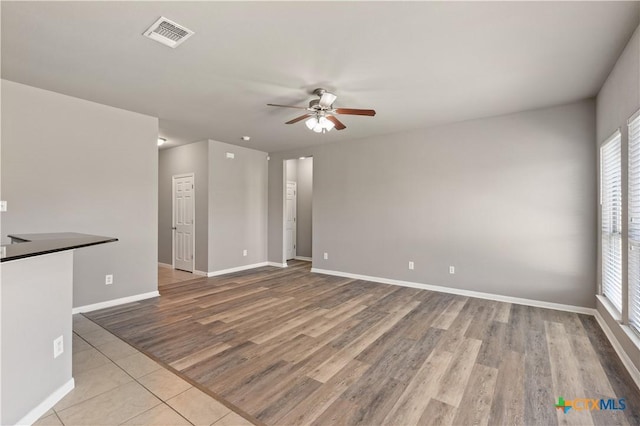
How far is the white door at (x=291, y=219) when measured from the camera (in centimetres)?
778

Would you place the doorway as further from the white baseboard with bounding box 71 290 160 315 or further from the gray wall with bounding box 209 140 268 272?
the white baseboard with bounding box 71 290 160 315

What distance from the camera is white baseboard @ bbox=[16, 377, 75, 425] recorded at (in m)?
1.73

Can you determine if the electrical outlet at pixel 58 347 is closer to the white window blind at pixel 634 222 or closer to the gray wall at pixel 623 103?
the gray wall at pixel 623 103

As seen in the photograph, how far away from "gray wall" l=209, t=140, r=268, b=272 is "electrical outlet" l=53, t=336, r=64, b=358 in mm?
3745

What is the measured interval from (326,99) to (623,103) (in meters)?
2.70

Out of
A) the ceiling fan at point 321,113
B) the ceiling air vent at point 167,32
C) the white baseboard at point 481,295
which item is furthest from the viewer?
the white baseboard at point 481,295

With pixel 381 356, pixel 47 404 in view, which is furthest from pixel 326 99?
pixel 47 404

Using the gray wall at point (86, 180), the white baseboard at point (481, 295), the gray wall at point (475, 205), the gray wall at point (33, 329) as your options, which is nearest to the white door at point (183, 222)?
the gray wall at point (86, 180)

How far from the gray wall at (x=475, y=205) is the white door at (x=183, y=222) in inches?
105

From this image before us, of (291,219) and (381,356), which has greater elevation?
(291,219)

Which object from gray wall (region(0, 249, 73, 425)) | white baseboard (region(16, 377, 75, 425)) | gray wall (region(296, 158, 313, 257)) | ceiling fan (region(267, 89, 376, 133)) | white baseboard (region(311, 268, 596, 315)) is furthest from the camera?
gray wall (region(296, 158, 313, 257))

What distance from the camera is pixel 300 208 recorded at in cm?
809

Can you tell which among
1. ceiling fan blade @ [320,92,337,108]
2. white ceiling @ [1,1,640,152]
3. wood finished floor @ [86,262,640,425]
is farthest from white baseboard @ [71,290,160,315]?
ceiling fan blade @ [320,92,337,108]

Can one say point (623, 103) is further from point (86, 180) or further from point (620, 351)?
point (86, 180)
